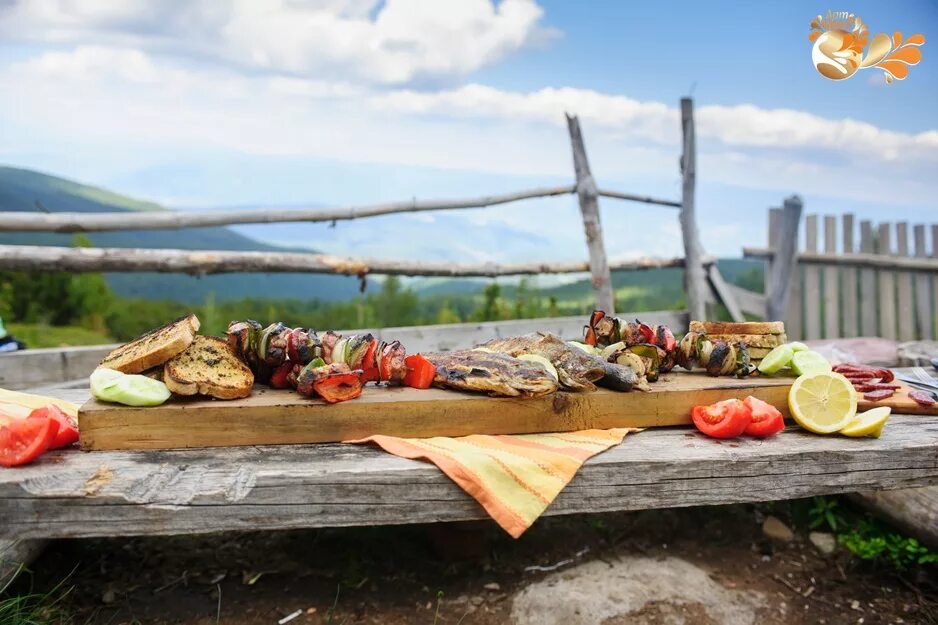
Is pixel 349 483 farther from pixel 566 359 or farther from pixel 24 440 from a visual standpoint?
pixel 24 440

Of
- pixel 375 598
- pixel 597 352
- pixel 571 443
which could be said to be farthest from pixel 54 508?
pixel 597 352

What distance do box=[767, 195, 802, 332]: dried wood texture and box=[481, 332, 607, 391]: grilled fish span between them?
6097mm

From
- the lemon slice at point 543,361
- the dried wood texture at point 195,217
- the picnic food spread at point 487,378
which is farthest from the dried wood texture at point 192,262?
the lemon slice at point 543,361

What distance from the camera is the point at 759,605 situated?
324 cm

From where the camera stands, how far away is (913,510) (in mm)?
3611

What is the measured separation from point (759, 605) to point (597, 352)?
4.57 feet

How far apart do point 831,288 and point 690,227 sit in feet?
5.87

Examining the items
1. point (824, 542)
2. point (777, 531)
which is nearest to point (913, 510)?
point (824, 542)

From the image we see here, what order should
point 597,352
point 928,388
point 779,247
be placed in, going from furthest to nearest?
point 779,247 → point 928,388 → point 597,352

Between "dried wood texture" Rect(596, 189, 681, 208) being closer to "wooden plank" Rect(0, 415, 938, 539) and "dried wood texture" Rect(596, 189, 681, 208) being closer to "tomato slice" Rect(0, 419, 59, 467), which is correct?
"wooden plank" Rect(0, 415, 938, 539)

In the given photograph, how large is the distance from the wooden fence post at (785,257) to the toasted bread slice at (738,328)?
532 cm

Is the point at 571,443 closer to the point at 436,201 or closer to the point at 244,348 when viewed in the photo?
the point at 244,348

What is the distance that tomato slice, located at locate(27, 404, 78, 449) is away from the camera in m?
2.43

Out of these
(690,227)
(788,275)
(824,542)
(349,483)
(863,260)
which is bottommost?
(824,542)
